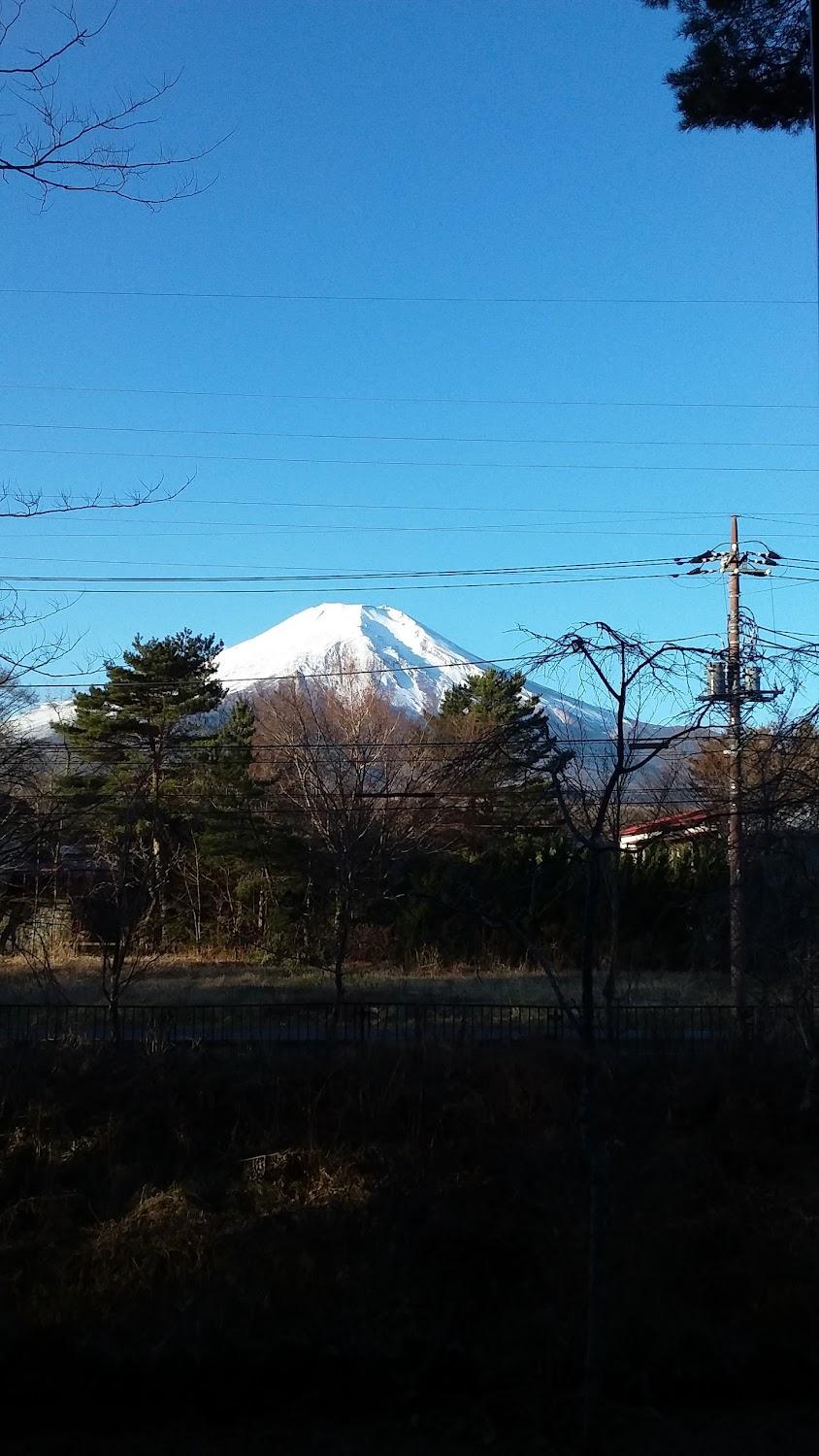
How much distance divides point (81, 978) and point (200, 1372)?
46.5 feet

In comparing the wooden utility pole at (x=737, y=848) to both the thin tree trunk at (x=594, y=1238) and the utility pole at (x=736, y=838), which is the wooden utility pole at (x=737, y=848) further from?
the thin tree trunk at (x=594, y=1238)

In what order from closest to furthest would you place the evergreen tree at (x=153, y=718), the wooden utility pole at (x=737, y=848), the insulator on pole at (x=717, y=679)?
the insulator on pole at (x=717, y=679) < the wooden utility pole at (x=737, y=848) < the evergreen tree at (x=153, y=718)

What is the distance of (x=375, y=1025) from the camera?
48.6ft

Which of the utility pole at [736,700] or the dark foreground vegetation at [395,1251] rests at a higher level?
the utility pole at [736,700]

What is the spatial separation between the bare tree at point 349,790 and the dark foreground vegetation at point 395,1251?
12.1 feet

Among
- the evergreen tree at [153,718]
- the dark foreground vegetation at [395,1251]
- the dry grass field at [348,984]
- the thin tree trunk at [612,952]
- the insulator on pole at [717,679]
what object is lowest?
the dark foreground vegetation at [395,1251]

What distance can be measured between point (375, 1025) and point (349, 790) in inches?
279

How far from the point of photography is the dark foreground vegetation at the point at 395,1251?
860cm

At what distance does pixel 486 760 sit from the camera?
23.8 ft

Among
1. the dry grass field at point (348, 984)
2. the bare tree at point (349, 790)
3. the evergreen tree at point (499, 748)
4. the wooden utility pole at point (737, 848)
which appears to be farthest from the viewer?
the bare tree at point (349, 790)

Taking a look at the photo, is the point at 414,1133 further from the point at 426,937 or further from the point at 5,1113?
the point at 426,937

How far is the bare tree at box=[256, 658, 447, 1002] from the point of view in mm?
20406

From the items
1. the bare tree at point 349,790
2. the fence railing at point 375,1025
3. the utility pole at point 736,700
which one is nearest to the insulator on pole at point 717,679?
the utility pole at point 736,700

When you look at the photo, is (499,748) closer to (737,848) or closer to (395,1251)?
(395,1251)
